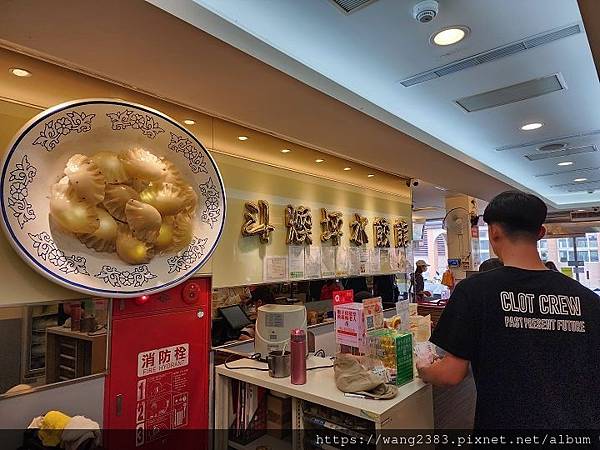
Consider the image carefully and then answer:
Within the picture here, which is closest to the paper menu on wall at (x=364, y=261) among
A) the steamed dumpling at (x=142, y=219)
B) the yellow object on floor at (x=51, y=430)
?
the steamed dumpling at (x=142, y=219)

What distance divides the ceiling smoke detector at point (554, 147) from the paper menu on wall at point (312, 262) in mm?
2921

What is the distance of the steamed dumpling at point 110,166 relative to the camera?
2.07 metres

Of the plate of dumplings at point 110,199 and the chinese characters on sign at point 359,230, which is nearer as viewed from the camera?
the plate of dumplings at point 110,199

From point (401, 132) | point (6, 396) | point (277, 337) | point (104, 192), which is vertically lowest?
point (6, 396)

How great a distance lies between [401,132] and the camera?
9.87 feet

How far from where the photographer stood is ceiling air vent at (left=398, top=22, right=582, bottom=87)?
6.93 feet

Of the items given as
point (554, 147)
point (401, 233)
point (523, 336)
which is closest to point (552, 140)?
point (554, 147)

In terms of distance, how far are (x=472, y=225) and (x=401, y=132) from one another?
4.35m

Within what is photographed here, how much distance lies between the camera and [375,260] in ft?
15.3

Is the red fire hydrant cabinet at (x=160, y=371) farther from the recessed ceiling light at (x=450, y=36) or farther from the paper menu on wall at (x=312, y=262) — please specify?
the recessed ceiling light at (x=450, y=36)

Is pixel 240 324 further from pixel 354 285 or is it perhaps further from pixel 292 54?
pixel 292 54

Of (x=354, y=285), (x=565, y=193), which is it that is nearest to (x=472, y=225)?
(x=565, y=193)

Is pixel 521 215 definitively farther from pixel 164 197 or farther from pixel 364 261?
pixel 364 261

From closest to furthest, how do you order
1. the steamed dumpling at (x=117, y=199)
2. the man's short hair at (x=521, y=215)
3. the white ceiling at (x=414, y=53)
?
the man's short hair at (x=521, y=215)
the white ceiling at (x=414, y=53)
the steamed dumpling at (x=117, y=199)
